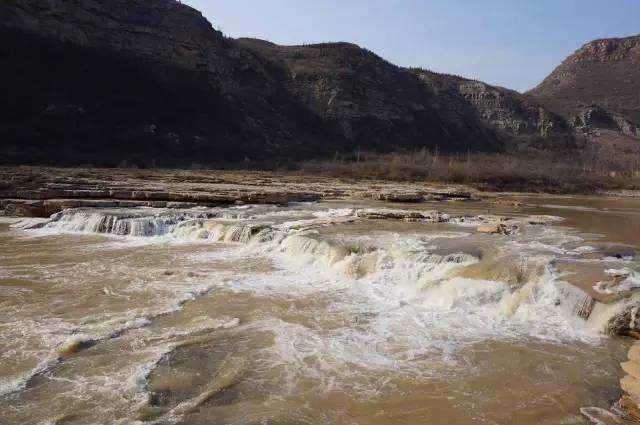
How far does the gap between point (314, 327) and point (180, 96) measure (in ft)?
172

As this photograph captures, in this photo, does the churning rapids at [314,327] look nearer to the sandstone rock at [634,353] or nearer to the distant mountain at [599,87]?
the sandstone rock at [634,353]

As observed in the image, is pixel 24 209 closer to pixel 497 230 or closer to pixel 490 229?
pixel 490 229

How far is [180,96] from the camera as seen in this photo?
56.6 m

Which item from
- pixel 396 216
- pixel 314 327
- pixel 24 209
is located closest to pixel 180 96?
pixel 24 209

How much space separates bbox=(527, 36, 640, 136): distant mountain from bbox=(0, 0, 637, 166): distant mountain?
21.9 meters

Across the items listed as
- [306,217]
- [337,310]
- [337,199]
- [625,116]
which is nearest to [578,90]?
[625,116]

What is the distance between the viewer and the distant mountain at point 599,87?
102 meters

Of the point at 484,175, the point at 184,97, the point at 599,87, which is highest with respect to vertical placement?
the point at 599,87

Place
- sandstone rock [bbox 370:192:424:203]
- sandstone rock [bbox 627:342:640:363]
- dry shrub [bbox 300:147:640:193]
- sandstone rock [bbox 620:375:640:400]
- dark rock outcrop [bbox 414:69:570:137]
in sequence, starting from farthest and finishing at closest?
1. dark rock outcrop [bbox 414:69:570:137]
2. dry shrub [bbox 300:147:640:193]
3. sandstone rock [bbox 370:192:424:203]
4. sandstone rock [bbox 627:342:640:363]
5. sandstone rock [bbox 620:375:640:400]

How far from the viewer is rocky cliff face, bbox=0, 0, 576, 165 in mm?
46062

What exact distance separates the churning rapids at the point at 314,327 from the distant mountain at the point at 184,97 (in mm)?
30979

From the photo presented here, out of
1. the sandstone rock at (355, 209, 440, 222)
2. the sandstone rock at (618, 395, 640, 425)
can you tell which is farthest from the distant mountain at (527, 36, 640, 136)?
the sandstone rock at (618, 395, 640, 425)

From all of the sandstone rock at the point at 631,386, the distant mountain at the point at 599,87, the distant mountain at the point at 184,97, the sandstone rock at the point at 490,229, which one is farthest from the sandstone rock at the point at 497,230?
the distant mountain at the point at 599,87

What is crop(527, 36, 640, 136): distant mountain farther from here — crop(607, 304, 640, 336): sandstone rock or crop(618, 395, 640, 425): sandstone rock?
crop(618, 395, 640, 425): sandstone rock
